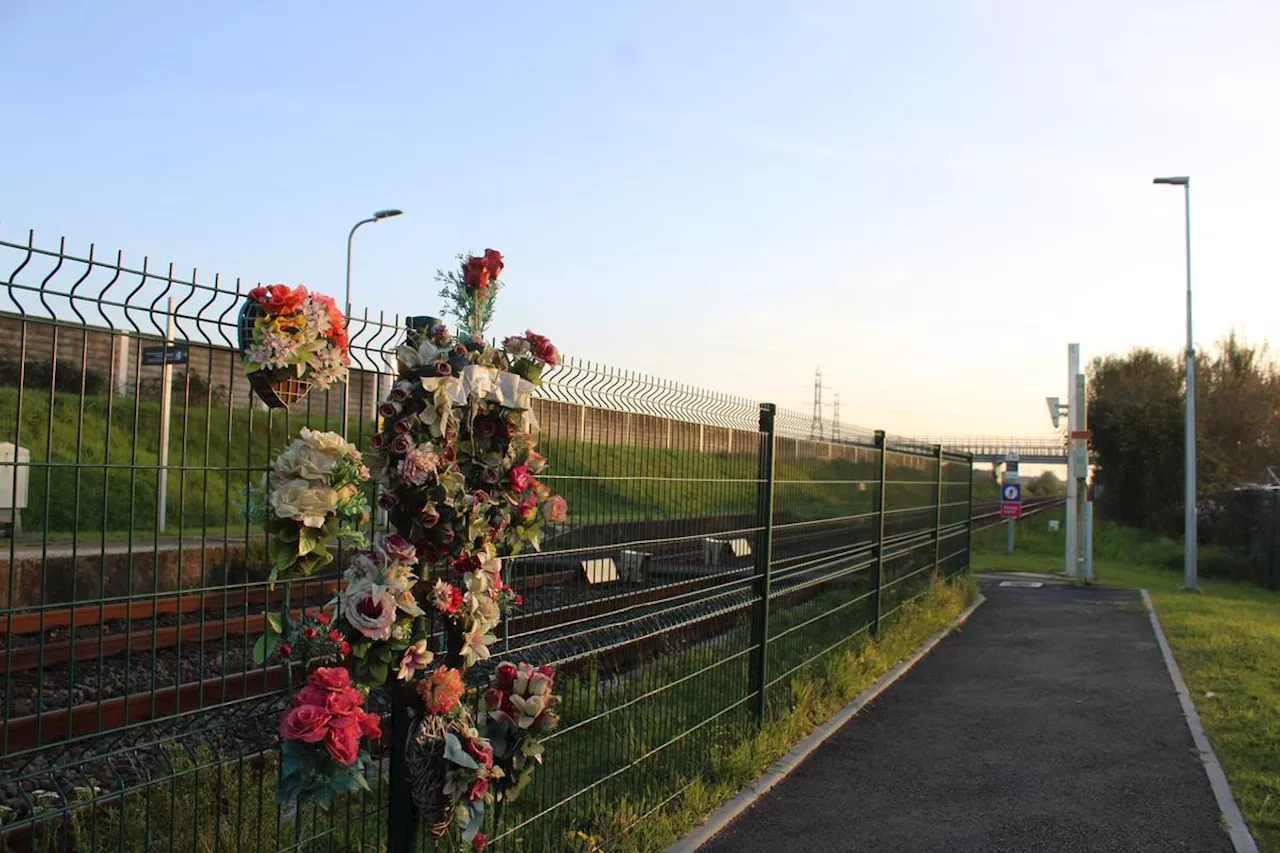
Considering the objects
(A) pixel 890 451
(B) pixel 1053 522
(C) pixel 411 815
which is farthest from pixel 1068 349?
(C) pixel 411 815

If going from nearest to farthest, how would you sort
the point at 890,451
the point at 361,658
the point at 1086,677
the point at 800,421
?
the point at 361,658 < the point at 800,421 < the point at 1086,677 < the point at 890,451

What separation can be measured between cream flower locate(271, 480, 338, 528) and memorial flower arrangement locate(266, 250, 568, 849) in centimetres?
35

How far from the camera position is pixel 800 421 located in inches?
332

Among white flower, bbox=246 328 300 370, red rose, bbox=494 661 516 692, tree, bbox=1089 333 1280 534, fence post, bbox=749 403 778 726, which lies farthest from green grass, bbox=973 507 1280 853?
tree, bbox=1089 333 1280 534

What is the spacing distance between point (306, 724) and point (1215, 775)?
639 cm

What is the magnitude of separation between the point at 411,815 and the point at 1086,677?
8.83 m

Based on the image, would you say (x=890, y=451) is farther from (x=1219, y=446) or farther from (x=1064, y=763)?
(x=1219, y=446)

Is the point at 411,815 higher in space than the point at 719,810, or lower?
higher

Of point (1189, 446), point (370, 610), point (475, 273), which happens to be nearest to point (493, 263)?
point (475, 273)

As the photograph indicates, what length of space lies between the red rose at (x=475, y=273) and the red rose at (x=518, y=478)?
2.11 ft

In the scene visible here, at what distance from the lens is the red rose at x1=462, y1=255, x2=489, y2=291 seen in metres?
3.92

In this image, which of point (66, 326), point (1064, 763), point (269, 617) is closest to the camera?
point (66, 326)

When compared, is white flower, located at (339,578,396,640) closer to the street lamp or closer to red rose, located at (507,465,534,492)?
red rose, located at (507,465,534,492)

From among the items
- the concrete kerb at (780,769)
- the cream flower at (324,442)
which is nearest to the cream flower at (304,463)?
the cream flower at (324,442)
